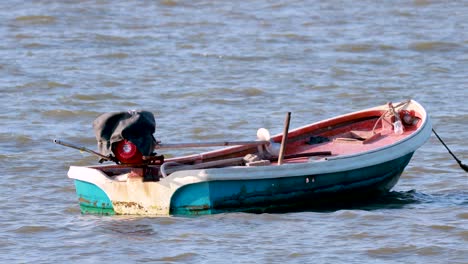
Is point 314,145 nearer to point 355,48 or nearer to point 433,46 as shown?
point 355,48

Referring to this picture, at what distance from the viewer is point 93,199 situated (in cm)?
1114

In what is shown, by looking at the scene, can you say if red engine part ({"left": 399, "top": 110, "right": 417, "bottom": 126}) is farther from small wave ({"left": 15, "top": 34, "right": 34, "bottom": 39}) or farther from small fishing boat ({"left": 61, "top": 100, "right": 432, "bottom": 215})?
small wave ({"left": 15, "top": 34, "right": 34, "bottom": 39})

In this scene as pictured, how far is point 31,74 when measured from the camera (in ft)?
64.3

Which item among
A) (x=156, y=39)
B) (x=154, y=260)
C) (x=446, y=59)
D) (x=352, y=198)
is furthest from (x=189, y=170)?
(x=156, y=39)

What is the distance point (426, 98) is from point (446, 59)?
3209 mm

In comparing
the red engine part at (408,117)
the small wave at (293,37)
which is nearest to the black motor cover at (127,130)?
the red engine part at (408,117)

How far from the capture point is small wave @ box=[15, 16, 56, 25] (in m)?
24.2

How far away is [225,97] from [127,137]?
7220 mm

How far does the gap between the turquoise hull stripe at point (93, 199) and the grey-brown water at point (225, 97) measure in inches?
3.4

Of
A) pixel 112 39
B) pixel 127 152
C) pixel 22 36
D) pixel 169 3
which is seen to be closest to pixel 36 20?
pixel 22 36

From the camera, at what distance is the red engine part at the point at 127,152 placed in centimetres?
1078

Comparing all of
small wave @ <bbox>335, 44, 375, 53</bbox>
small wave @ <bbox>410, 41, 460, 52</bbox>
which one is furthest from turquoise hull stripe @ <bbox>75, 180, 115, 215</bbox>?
small wave @ <bbox>410, 41, 460, 52</bbox>

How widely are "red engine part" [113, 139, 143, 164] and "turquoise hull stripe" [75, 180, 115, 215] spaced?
364mm

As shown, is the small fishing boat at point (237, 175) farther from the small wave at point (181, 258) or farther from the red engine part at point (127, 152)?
the small wave at point (181, 258)
